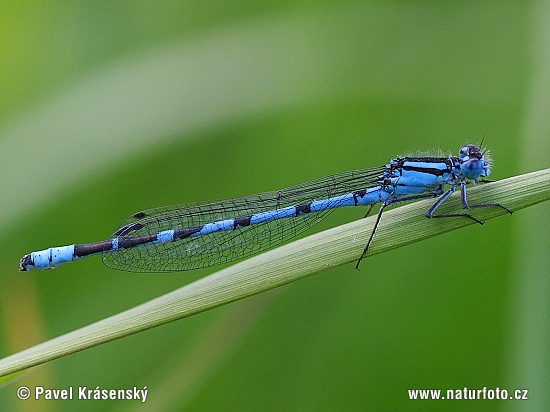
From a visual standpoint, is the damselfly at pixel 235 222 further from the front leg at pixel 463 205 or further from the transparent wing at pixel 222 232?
the front leg at pixel 463 205

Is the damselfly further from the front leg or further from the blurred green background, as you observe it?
the blurred green background

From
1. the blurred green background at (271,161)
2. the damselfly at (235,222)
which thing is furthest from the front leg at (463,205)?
the blurred green background at (271,161)

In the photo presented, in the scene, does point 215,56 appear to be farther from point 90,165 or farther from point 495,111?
point 495,111

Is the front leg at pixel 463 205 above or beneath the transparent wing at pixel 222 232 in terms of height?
beneath

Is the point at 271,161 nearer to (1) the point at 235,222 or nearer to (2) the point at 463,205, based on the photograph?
(1) the point at 235,222

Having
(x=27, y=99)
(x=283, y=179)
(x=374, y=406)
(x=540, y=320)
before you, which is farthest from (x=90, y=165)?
(x=540, y=320)

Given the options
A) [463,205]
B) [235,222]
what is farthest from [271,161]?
[463,205]
